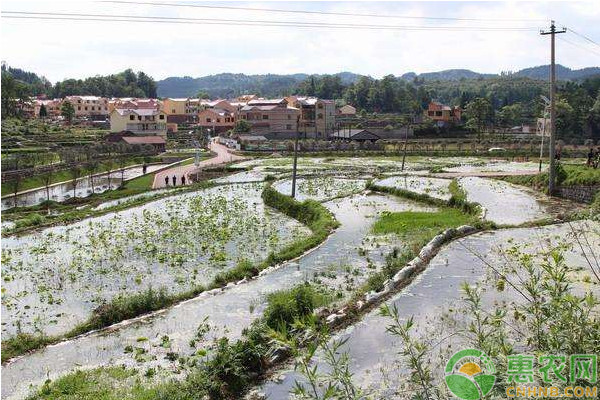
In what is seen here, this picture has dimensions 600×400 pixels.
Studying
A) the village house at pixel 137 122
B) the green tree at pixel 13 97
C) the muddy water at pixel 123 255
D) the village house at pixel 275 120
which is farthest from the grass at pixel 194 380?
the green tree at pixel 13 97

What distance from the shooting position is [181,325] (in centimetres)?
1275

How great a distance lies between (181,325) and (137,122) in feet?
240

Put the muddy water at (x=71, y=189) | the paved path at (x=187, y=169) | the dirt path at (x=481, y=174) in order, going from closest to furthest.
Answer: the muddy water at (x=71, y=189)
the dirt path at (x=481, y=174)
the paved path at (x=187, y=169)

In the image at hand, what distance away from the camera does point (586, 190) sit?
28.6 meters

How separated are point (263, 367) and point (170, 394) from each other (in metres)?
2.25

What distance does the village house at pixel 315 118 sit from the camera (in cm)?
8794

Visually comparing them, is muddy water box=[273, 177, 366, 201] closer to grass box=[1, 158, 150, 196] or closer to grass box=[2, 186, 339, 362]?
grass box=[2, 186, 339, 362]

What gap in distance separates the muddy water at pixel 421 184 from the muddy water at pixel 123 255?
9800 millimetres

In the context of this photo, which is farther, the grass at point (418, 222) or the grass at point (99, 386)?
the grass at point (418, 222)

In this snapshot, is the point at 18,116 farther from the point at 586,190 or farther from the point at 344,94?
the point at 586,190

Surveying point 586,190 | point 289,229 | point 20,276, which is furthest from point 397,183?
point 20,276

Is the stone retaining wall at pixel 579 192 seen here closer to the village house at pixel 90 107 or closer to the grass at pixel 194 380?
the grass at pixel 194 380

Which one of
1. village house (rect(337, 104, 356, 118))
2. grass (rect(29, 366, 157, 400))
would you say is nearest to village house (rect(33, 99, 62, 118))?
village house (rect(337, 104, 356, 118))

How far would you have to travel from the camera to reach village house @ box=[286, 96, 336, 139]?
8794 centimetres
